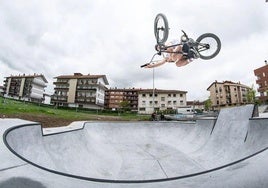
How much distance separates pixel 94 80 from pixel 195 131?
6646cm

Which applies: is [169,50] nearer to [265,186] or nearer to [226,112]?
[226,112]

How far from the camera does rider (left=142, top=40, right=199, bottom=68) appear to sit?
10.3m

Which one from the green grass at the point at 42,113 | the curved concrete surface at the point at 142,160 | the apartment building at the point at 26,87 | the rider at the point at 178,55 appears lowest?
the curved concrete surface at the point at 142,160

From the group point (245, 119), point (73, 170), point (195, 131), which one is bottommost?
point (73, 170)

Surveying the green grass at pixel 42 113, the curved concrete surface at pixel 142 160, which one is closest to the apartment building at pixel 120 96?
the green grass at pixel 42 113

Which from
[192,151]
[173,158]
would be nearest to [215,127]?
[192,151]

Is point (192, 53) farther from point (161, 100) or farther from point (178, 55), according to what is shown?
point (161, 100)

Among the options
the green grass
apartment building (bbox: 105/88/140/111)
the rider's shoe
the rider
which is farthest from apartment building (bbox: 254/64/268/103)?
apartment building (bbox: 105/88/140/111)

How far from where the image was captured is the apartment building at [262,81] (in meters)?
52.8

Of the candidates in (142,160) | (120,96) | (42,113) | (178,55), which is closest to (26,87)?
(120,96)

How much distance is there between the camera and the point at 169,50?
10.6 metres

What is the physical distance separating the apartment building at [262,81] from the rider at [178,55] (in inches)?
2082

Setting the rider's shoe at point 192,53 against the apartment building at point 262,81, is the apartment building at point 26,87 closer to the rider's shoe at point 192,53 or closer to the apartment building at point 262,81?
the apartment building at point 262,81

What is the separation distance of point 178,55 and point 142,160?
21.8ft
